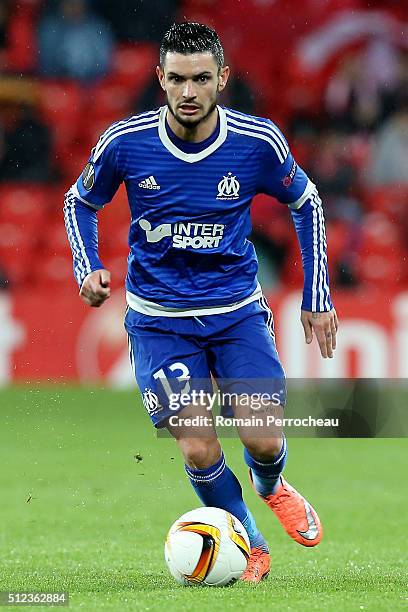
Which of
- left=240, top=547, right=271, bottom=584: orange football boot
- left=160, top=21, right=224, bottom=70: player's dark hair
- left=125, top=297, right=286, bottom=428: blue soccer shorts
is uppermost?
left=160, top=21, right=224, bottom=70: player's dark hair

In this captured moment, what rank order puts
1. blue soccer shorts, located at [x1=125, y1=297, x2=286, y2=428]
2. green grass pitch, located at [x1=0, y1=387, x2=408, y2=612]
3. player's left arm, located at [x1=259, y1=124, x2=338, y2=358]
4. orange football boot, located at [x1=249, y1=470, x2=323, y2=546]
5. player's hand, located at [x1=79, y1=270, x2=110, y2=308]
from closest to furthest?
green grass pitch, located at [x1=0, y1=387, x2=408, y2=612] → player's hand, located at [x1=79, y1=270, x2=110, y2=308] → blue soccer shorts, located at [x1=125, y1=297, x2=286, y2=428] → player's left arm, located at [x1=259, y1=124, x2=338, y2=358] → orange football boot, located at [x1=249, y1=470, x2=323, y2=546]

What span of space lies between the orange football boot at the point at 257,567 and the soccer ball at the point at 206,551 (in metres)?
0.17

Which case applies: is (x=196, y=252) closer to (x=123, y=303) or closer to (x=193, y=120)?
(x=193, y=120)

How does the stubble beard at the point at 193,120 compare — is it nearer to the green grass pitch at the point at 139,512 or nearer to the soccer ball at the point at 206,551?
the soccer ball at the point at 206,551

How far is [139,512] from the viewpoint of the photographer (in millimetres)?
7078

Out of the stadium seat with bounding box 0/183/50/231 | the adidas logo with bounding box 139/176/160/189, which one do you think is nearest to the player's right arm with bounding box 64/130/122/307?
the adidas logo with bounding box 139/176/160/189

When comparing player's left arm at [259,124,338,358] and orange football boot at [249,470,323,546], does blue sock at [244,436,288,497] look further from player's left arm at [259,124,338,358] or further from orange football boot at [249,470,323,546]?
player's left arm at [259,124,338,358]

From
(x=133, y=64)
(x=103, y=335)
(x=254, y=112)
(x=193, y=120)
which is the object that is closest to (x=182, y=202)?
(x=193, y=120)

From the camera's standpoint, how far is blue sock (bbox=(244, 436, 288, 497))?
529 centimetres

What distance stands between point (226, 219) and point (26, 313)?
6674 mm

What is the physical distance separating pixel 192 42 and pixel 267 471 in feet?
5.66

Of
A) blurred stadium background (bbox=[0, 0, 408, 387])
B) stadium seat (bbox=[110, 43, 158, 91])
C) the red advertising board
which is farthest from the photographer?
stadium seat (bbox=[110, 43, 158, 91])

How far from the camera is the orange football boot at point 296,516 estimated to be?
537 cm

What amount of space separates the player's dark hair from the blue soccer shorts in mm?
999
